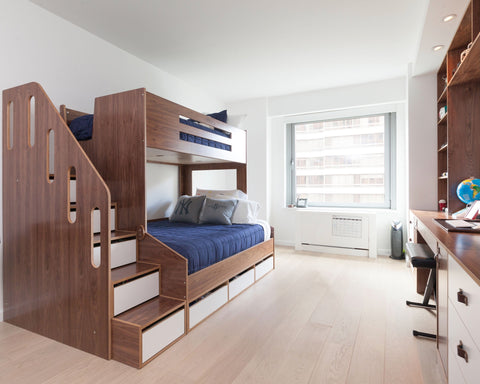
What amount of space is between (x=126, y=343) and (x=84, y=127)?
1662mm

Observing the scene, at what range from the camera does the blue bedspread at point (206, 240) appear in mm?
2079

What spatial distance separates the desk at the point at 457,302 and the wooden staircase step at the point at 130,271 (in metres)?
1.61

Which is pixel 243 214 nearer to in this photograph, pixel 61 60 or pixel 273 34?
pixel 273 34

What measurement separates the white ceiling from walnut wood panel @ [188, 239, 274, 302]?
6.77 ft

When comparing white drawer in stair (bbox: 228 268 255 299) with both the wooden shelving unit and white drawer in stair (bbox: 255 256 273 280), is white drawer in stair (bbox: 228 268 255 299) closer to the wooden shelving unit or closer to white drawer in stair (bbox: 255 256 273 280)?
white drawer in stair (bbox: 255 256 273 280)

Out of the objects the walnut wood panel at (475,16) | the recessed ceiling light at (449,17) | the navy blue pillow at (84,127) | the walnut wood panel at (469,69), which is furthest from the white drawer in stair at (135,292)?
the recessed ceiling light at (449,17)

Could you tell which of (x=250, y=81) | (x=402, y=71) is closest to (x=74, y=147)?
(x=250, y=81)

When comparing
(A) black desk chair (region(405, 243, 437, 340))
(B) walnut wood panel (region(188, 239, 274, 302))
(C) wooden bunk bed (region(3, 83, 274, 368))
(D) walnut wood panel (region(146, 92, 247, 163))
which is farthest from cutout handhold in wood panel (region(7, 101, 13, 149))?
(A) black desk chair (region(405, 243, 437, 340))

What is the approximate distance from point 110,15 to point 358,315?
3.12m

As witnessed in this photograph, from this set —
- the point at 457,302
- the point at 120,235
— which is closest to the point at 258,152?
the point at 120,235

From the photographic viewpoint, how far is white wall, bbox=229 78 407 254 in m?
3.95

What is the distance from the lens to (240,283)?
2.65m

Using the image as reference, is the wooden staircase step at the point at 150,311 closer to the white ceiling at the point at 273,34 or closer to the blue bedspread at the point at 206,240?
the blue bedspread at the point at 206,240

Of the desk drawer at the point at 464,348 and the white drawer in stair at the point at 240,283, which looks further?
the white drawer in stair at the point at 240,283
